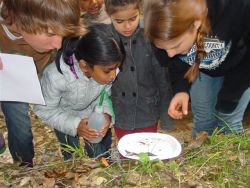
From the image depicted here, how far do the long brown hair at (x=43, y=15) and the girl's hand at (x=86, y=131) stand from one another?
80 centimetres

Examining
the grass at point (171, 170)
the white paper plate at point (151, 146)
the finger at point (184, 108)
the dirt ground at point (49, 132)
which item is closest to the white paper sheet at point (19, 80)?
the grass at point (171, 170)

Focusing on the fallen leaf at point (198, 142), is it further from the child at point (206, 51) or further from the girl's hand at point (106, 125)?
the girl's hand at point (106, 125)

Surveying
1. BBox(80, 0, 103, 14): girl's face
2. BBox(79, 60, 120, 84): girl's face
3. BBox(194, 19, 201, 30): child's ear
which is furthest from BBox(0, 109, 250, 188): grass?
BBox(80, 0, 103, 14): girl's face

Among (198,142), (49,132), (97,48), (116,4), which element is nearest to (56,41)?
(97,48)

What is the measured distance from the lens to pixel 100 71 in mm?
2859

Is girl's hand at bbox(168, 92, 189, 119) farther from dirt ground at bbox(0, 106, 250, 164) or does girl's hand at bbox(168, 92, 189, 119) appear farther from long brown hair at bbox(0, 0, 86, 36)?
dirt ground at bbox(0, 106, 250, 164)

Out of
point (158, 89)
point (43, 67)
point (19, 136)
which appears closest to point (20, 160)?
point (19, 136)

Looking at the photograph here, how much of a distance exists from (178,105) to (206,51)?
543mm

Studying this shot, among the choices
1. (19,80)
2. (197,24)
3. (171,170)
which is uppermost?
(197,24)

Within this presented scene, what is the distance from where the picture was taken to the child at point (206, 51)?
2.40 metres

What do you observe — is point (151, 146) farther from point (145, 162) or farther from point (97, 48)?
point (97, 48)

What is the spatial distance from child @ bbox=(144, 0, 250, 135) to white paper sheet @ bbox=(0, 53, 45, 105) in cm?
87

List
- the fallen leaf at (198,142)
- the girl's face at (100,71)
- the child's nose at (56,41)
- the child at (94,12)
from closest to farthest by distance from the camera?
the child's nose at (56,41) < the fallen leaf at (198,142) < the girl's face at (100,71) < the child at (94,12)

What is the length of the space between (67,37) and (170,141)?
1.03 meters
